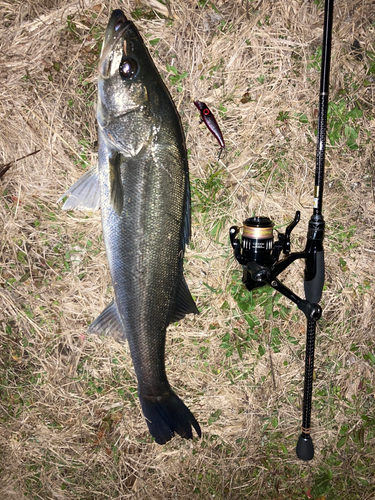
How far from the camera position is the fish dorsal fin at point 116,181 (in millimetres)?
2252

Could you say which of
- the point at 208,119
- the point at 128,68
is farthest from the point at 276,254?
the point at 128,68

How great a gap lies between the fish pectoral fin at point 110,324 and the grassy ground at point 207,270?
462 millimetres

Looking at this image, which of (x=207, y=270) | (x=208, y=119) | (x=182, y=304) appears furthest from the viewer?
(x=207, y=270)

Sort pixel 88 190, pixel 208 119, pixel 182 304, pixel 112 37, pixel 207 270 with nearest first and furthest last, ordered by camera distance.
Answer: pixel 112 37
pixel 88 190
pixel 182 304
pixel 208 119
pixel 207 270

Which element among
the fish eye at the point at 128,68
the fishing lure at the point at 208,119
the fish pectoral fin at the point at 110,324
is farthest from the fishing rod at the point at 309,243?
the fish eye at the point at 128,68

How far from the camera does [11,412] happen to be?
3100 mm

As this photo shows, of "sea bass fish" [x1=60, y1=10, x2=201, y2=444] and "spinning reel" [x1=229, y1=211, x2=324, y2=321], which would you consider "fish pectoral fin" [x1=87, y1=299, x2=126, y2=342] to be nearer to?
"sea bass fish" [x1=60, y1=10, x2=201, y2=444]

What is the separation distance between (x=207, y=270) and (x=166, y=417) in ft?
4.16

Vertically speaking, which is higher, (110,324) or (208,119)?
(208,119)

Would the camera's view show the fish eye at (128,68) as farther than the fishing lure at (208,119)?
No

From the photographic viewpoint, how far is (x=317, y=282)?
8.20 feet

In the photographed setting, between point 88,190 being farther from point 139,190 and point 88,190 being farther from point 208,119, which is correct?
point 208,119

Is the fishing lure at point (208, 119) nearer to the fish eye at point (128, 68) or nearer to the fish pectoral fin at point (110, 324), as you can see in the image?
the fish eye at point (128, 68)

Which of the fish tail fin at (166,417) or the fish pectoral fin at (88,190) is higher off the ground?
the fish pectoral fin at (88,190)
